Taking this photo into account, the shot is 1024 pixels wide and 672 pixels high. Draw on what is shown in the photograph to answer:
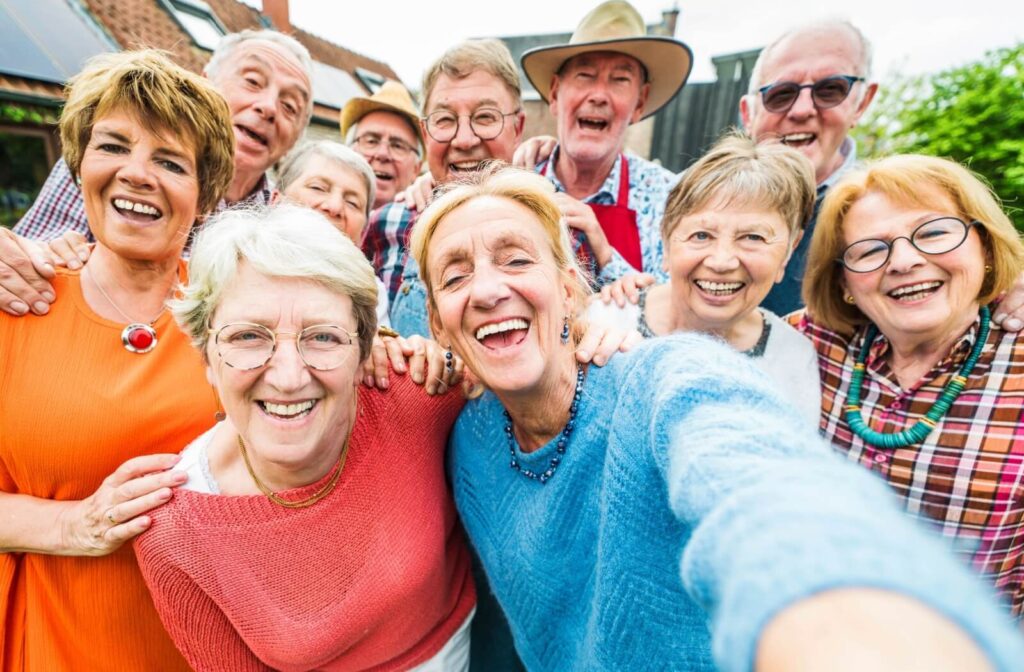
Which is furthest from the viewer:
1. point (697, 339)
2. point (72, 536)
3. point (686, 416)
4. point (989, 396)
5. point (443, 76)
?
point (443, 76)

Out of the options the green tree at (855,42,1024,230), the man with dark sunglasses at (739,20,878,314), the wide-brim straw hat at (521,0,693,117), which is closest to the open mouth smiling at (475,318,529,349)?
the man with dark sunglasses at (739,20,878,314)

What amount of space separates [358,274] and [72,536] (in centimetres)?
121

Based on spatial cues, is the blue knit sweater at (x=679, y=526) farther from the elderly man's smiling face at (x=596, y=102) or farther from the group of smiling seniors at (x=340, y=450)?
the elderly man's smiling face at (x=596, y=102)

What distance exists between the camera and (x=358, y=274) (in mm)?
1604

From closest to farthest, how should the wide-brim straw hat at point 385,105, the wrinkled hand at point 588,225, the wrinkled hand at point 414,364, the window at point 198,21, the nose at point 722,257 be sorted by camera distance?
the wrinkled hand at point 414,364, the nose at point 722,257, the wrinkled hand at point 588,225, the wide-brim straw hat at point 385,105, the window at point 198,21

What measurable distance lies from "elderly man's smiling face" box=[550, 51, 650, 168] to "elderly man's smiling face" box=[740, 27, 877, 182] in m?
0.76

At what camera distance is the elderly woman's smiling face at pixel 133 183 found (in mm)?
1705

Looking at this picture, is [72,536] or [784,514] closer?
[784,514]

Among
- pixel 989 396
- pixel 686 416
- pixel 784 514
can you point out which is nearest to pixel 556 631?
pixel 686 416

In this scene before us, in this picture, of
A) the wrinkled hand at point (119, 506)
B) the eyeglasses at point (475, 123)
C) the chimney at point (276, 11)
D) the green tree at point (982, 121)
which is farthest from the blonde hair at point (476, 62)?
the chimney at point (276, 11)

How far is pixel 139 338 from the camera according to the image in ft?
5.57

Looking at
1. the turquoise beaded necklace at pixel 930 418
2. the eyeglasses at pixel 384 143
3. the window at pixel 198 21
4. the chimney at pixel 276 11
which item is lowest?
the turquoise beaded necklace at pixel 930 418

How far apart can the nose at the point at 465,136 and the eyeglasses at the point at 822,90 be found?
165 cm

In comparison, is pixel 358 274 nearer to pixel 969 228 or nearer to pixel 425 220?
pixel 425 220
